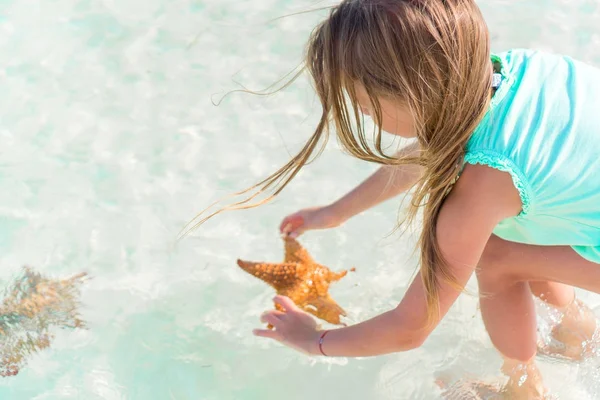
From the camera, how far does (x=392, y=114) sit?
1.58m

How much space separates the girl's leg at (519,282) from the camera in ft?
Result: 6.14

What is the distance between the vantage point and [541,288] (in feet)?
7.37

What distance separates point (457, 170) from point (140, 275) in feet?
4.98

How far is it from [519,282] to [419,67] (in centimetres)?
84

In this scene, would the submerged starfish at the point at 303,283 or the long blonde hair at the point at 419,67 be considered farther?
the submerged starfish at the point at 303,283

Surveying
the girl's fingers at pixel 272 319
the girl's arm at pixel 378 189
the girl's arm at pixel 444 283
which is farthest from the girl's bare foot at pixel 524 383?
the girl's fingers at pixel 272 319

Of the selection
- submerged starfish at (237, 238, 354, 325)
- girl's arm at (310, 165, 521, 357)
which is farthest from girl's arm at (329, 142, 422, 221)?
girl's arm at (310, 165, 521, 357)

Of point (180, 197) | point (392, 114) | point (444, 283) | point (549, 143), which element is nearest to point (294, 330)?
point (444, 283)

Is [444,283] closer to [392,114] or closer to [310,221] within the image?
[392,114]

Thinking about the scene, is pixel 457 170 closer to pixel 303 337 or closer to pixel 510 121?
pixel 510 121

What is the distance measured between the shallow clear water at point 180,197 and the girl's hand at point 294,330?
0.43m

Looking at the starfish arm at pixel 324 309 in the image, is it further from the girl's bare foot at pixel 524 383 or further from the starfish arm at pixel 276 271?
the girl's bare foot at pixel 524 383

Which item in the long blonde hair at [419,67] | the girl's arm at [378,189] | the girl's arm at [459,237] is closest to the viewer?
the long blonde hair at [419,67]

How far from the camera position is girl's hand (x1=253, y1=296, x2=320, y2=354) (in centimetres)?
195
